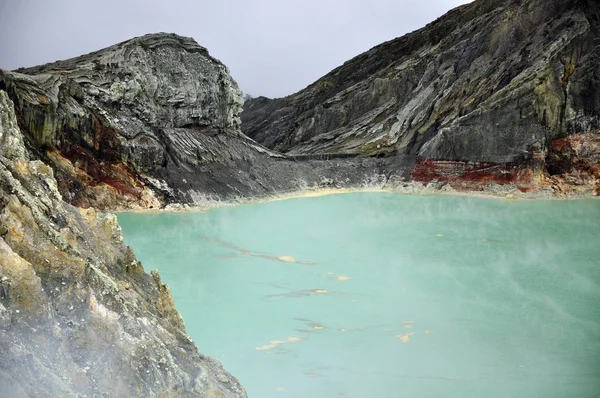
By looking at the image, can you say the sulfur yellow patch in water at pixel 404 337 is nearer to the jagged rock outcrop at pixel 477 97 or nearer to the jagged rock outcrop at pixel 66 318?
the jagged rock outcrop at pixel 66 318

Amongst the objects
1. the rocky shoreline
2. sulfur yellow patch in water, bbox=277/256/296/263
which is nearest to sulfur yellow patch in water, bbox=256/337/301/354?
sulfur yellow patch in water, bbox=277/256/296/263

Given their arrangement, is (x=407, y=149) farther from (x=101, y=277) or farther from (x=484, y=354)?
(x=101, y=277)

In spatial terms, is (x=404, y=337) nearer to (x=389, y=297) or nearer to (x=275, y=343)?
(x=275, y=343)

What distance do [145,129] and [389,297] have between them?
1316 centimetres

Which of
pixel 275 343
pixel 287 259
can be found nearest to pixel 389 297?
pixel 275 343

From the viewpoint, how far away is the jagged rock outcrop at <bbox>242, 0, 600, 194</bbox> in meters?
22.6

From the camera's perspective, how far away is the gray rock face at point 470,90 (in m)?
22.6

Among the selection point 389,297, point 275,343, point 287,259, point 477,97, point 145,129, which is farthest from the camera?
point 477,97

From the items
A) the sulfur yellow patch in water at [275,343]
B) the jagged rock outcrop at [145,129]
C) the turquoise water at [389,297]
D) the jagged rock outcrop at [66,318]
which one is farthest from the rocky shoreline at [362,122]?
the jagged rock outcrop at [66,318]

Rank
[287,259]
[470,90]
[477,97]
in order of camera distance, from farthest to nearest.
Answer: [470,90] → [477,97] → [287,259]

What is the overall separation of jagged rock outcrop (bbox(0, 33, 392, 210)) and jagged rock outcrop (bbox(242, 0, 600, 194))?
167 inches

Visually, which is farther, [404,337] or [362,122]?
[362,122]

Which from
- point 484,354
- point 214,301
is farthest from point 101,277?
point 214,301

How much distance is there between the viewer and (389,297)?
10500 mm
